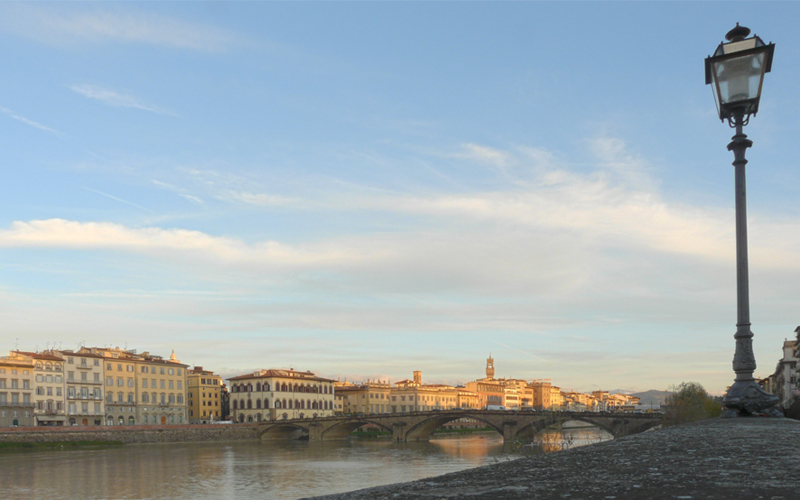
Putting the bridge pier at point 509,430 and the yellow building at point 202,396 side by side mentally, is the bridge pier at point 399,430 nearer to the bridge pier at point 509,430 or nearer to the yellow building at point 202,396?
the bridge pier at point 509,430

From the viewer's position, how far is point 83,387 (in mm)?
91062

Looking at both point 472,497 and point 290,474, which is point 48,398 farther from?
point 472,497

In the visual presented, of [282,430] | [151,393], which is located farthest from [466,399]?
[151,393]

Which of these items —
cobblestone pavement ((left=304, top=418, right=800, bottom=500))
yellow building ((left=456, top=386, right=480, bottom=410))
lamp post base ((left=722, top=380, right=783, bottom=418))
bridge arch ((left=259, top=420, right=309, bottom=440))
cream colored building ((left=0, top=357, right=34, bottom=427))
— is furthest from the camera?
yellow building ((left=456, top=386, right=480, bottom=410))

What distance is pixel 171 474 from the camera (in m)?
48.8

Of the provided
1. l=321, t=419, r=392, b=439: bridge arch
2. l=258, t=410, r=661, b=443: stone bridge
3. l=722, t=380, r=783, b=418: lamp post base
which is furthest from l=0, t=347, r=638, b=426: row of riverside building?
l=722, t=380, r=783, b=418: lamp post base

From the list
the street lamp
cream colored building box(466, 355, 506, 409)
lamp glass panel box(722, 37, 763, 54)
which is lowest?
cream colored building box(466, 355, 506, 409)

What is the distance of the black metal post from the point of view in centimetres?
804

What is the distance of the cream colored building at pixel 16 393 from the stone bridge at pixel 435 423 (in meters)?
29.7

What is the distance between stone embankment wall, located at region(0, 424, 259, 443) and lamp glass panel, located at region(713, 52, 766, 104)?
78.8 meters

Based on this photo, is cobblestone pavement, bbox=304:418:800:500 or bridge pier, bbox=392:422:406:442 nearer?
cobblestone pavement, bbox=304:418:800:500

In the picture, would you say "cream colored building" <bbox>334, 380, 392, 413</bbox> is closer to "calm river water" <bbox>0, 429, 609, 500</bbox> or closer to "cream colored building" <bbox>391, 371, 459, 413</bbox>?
"cream colored building" <bbox>391, 371, 459, 413</bbox>

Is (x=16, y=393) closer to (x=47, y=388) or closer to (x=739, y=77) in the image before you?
(x=47, y=388)

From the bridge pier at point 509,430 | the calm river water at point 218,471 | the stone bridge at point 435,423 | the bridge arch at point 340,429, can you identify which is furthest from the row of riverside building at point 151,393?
the bridge pier at point 509,430
